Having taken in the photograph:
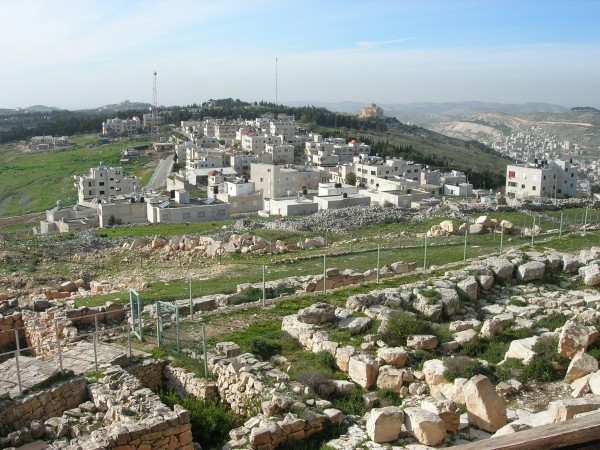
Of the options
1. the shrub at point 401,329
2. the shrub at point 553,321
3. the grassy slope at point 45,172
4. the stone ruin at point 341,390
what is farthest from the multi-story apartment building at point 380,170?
the shrub at point 401,329

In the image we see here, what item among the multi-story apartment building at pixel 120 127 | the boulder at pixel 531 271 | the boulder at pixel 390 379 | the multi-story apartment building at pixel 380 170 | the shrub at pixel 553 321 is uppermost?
the multi-story apartment building at pixel 120 127

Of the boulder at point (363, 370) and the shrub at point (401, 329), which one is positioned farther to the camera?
the shrub at point (401, 329)

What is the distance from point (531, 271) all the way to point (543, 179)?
171 ft

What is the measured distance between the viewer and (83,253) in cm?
3475

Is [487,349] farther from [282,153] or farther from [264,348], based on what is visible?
[282,153]

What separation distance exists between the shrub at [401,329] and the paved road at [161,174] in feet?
258

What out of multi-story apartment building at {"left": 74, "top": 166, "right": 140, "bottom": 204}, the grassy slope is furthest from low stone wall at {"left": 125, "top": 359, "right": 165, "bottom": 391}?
the grassy slope

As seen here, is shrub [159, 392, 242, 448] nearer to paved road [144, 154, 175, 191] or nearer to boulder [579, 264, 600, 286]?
boulder [579, 264, 600, 286]

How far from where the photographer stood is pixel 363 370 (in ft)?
36.2

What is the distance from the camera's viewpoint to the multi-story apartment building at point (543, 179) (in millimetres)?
64750

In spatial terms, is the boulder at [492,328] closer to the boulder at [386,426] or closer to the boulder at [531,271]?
the boulder at [531,271]

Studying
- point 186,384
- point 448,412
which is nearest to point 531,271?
point 448,412

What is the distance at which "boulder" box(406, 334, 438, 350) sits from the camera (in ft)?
40.5

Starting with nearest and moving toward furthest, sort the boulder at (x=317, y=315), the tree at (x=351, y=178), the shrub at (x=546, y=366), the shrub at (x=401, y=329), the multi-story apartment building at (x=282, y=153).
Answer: the shrub at (x=546, y=366) < the shrub at (x=401, y=329) < the boulder at (x=317, y=315) < the tree at (x=351, y=178) < the multi-story apartment building at (x=282, y=153)
